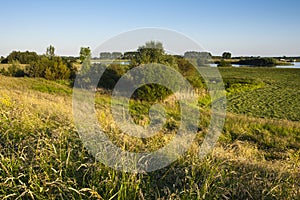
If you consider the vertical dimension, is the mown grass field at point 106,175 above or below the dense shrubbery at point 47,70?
below

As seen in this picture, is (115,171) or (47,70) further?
(47,70)

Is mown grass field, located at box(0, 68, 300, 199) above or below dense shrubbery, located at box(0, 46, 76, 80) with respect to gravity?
below

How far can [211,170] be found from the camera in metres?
3.47

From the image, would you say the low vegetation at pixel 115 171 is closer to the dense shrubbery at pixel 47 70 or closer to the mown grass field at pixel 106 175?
the mown grass field at pixel 106 175

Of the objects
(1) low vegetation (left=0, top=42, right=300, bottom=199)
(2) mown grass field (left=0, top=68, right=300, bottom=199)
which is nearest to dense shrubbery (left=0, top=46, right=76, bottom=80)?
(1) low vegetation (left=0, top=42, right=300, bottom=199)

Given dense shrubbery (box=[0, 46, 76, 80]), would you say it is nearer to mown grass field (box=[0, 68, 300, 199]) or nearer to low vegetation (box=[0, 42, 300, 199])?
low vegetation (box=[0, 42, 300, 199])

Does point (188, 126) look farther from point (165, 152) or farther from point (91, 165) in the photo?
point (91, 165)

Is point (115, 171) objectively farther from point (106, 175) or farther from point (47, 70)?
point (47, 70)

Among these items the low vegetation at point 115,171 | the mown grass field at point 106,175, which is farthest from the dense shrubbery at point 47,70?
the mown grass field at point 106,175

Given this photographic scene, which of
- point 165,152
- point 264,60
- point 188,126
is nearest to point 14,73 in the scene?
point 188,126

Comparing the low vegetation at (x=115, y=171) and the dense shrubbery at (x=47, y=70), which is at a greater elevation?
the dense shrubbery at (x=47, y=70)

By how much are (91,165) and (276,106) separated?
22.5 metres

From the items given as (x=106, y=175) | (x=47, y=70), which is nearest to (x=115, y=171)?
(x=106, y=175)

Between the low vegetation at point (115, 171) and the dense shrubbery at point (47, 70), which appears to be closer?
the low vegetation at point (115, 171)
